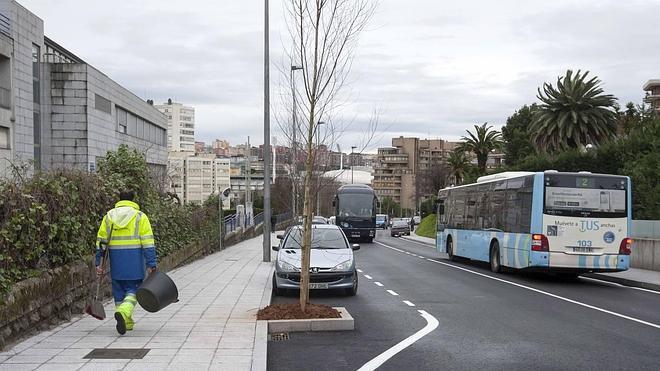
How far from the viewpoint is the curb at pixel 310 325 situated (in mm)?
9621

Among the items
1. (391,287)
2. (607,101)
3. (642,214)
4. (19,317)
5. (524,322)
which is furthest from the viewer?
(607,101)

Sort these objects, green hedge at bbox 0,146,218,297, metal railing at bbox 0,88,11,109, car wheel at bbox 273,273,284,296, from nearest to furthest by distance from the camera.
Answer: green hedge at bbox 0,146,218,297, car wheel at bbox 273,273,284,296, metal railing at bbox 0,88,11,109

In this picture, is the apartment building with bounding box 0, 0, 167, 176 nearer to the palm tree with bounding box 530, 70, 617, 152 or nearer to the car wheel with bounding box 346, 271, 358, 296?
the car wheel with bounding box 346, 271, 358, 296

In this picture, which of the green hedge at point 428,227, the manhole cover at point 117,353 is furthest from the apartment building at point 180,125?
the manhole cover at point 117,353

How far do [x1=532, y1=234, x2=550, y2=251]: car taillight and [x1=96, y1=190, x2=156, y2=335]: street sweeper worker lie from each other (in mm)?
11761

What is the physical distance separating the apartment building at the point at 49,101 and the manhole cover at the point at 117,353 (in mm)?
26138

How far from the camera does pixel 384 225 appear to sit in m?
95.6

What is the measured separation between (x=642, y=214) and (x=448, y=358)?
22444 millimetres

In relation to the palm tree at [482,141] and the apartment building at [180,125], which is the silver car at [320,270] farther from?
the apartment building at [180,125]

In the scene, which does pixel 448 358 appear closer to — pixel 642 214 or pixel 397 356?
pixel 397 356

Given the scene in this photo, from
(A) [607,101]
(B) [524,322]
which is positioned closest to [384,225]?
(A) [607,101]

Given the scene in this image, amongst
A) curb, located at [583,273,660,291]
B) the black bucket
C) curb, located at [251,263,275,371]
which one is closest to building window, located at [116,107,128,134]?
curb, located at [583,273,660,291]

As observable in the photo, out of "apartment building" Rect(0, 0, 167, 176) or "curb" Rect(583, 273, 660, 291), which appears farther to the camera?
"apartment building" Rect(0, 0, 167, 176)

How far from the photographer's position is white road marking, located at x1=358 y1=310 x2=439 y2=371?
7695 mm
